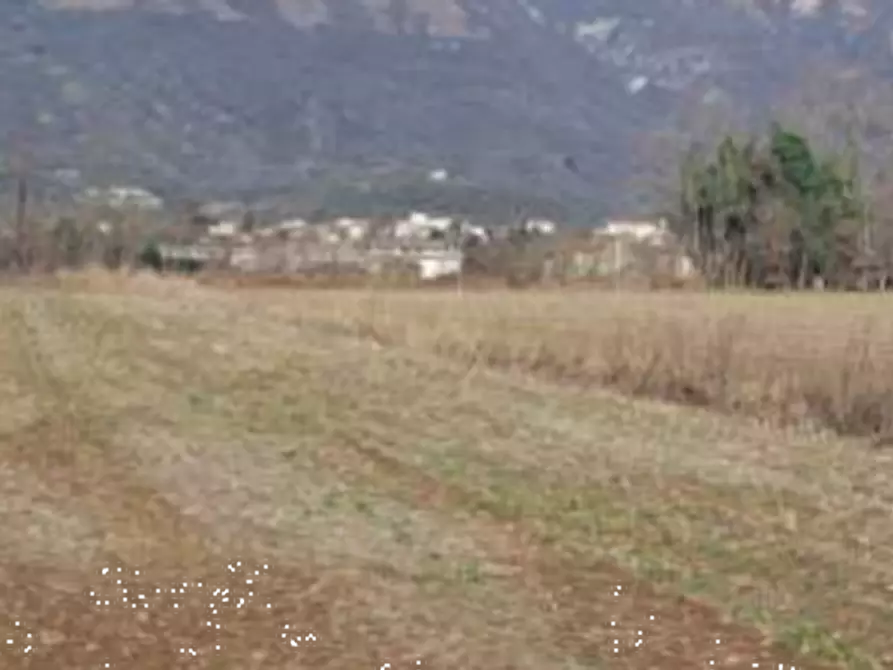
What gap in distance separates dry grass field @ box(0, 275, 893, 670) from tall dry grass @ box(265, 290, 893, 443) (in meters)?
0.08

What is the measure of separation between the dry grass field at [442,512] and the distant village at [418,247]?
5265 centimetres

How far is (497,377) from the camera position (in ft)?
62.7

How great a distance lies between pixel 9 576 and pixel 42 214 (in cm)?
8739

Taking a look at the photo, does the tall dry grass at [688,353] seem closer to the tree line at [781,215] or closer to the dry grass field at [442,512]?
the dry grass field at [442,512]

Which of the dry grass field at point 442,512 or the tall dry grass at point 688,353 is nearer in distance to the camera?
the dry grass field at point 442,512

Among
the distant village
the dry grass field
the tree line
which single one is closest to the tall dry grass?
the dry grass field

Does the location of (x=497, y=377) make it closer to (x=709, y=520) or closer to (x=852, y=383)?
(x=852, y=383)

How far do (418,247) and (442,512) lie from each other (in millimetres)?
86342

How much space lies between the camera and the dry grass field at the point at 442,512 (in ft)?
25.4

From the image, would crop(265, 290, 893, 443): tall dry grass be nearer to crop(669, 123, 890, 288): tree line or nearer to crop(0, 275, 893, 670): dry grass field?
crop(0, 275, 893, 670): dry grass field

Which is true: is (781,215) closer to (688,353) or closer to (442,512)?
(688,353)

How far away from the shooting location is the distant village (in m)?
78.6

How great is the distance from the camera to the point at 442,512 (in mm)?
10531

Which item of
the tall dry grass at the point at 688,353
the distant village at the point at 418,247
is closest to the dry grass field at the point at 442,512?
the tall dry grass at the point at 688,353
